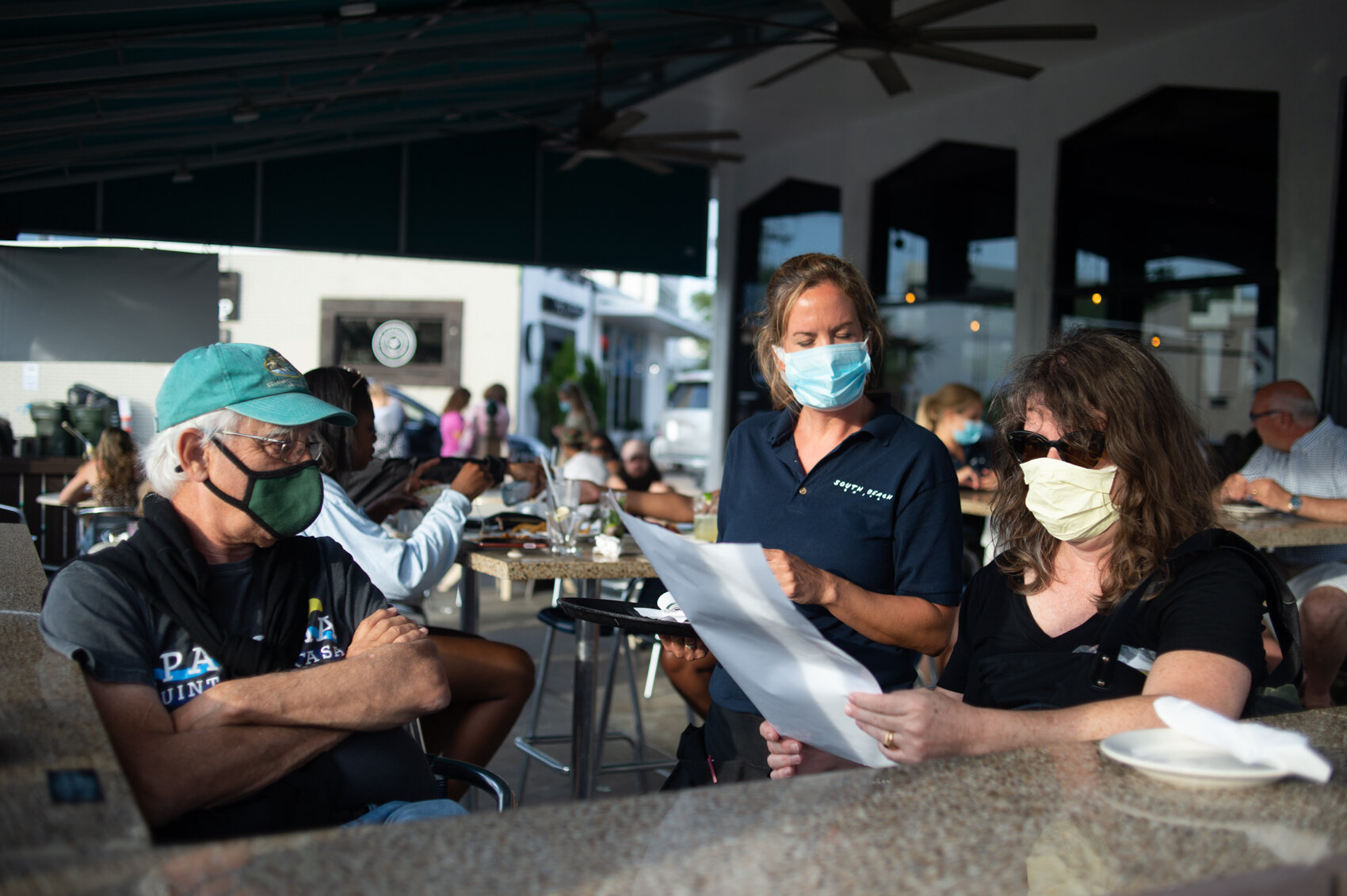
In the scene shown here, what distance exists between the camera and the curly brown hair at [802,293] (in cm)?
212

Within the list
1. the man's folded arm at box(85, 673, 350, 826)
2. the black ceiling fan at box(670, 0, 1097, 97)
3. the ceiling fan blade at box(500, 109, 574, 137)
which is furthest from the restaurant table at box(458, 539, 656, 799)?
the ceiling fan blade at box(500, 109, 574, 137)

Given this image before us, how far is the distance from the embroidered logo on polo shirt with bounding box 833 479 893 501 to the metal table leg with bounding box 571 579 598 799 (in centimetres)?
127

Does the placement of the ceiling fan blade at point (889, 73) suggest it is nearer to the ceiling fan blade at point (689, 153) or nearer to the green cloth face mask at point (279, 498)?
the ceiling fan blade at point (689, 153)

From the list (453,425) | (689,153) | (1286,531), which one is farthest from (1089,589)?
(453,425)

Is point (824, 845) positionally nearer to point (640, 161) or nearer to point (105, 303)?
point (640, 161)

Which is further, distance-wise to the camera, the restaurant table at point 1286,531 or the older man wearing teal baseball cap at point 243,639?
the restaurant table at point 1286,531

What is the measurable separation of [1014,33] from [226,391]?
205 inches

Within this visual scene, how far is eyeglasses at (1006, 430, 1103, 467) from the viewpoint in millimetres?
1771

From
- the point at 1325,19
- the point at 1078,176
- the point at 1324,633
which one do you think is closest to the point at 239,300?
the point at 1078,176

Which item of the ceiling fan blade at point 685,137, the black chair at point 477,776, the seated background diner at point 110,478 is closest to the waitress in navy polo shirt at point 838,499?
the black chair at point 477,776

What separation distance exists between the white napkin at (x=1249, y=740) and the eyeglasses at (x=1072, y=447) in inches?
26.3

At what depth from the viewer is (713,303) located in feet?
41.7

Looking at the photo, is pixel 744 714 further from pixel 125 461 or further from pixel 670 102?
pixel 670 102

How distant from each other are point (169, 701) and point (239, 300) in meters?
20.4
